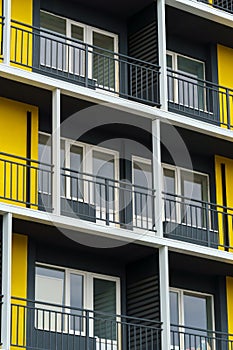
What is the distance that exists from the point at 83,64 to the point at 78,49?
17.3 inches

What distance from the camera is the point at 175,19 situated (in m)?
29.3

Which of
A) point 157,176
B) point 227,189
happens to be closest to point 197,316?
point 227,189

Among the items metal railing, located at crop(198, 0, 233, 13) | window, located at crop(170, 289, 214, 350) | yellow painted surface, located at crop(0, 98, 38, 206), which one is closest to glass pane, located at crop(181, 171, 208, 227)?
window, located at crop(170, 289, 214, 350)

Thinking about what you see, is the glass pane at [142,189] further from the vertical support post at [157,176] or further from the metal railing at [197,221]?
the metal railing at [197,221]

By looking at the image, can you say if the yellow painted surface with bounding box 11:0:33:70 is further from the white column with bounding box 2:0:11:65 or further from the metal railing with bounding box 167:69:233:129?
the metal railing with bounding box 167:69:233:129

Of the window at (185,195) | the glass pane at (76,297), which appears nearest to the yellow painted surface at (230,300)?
the window at (185,195)

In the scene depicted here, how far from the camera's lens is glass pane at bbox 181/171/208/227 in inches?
1113

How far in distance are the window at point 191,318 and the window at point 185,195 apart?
5.50ft

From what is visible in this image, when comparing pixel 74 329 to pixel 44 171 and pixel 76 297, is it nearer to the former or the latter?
pixel 76 297

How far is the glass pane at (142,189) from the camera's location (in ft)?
90.1

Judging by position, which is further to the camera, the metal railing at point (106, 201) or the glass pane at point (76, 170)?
the glass pane at point (76, 170)

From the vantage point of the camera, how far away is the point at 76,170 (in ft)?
87.9

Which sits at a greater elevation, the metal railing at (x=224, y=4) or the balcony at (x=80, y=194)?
the metal railing at (x=224, y=4)

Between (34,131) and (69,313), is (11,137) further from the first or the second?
(69,313)
